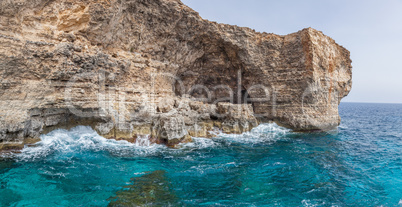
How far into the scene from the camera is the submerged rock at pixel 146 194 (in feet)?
24.0

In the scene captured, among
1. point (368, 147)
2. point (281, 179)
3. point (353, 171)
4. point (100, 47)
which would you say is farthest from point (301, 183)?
point (100, 47)

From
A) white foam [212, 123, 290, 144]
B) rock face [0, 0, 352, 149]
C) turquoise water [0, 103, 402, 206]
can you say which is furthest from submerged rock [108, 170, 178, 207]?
white foam [212, 123, 290, 144]

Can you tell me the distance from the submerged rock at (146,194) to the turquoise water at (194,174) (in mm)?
36

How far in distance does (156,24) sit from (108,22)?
481cm

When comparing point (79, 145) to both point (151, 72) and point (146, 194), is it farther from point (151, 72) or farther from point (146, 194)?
A: point (151, 72)

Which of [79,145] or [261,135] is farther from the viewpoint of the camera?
[261,135]

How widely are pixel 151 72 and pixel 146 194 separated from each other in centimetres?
1304

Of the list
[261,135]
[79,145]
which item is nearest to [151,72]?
[79,145]

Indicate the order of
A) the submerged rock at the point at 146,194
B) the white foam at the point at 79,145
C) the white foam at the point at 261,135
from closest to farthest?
1. the submerged rock at the point at 146,194
2. the white foam at the point at 79,145
3. the white foam at the point at 261,135

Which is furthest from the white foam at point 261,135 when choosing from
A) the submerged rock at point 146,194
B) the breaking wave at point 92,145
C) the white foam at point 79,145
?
the submerged rock at point 146,194

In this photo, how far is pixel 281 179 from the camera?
1009cm

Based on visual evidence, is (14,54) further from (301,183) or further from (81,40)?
(301,183)

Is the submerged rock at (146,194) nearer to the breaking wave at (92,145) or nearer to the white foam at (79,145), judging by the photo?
the breaking wave at (92,145)

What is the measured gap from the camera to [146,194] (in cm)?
798
